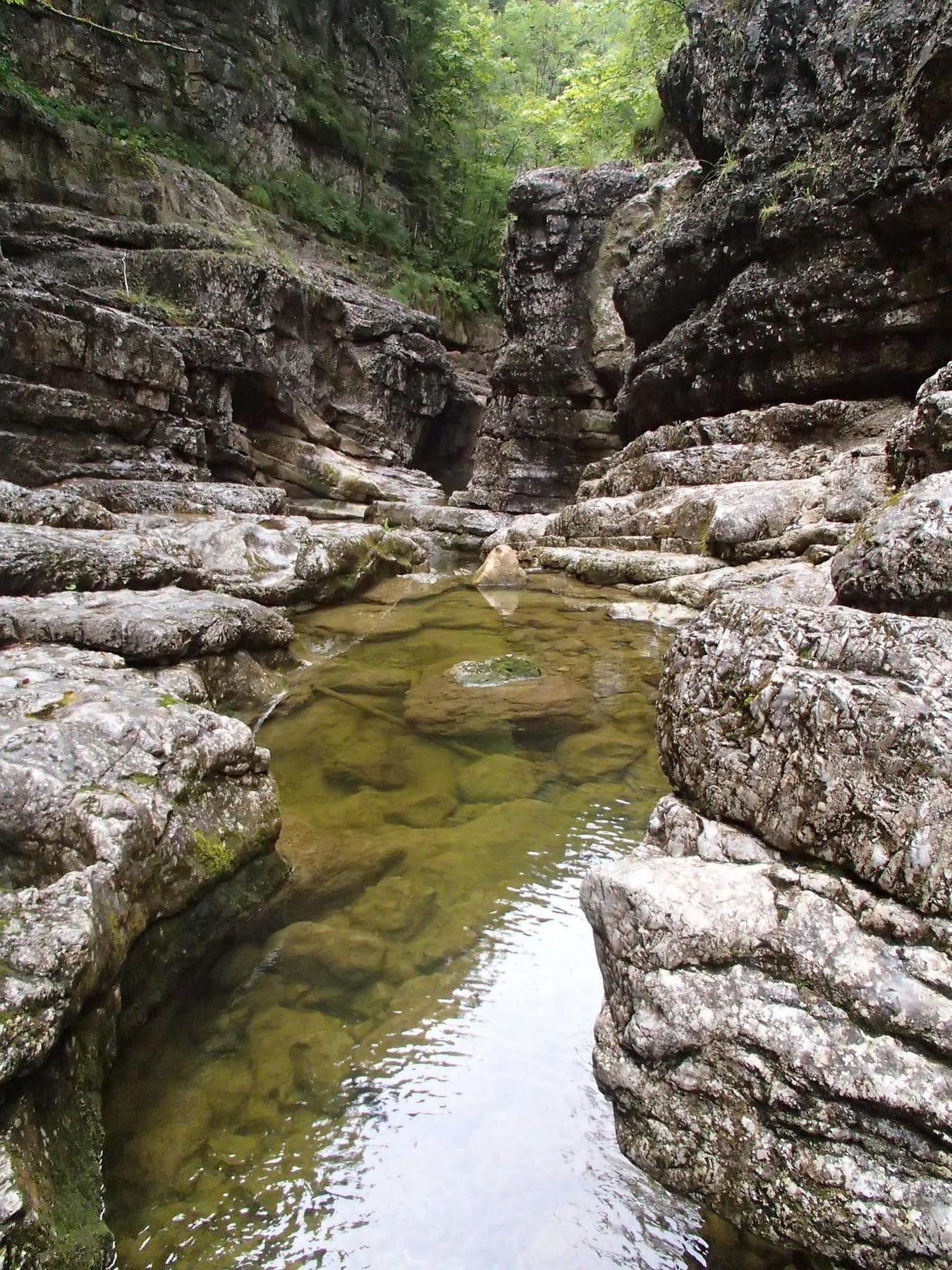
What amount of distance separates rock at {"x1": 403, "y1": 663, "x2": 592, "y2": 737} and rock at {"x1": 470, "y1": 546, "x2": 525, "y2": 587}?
203 inches

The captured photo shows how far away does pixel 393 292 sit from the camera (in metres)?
26.9

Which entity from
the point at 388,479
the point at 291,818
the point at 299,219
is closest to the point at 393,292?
the point at 299,219

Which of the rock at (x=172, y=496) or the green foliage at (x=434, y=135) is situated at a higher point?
the green foliage at (x=434, y=135)

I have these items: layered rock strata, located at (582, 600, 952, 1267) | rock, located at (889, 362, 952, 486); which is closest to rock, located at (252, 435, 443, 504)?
rock, located at (889, 362, 952, 486)

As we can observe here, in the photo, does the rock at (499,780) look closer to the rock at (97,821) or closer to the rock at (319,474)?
the rock at (97,821)

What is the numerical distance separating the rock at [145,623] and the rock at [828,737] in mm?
3878

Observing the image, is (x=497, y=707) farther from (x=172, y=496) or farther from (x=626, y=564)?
(x=172, y=496)

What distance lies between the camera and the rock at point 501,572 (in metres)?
11.3

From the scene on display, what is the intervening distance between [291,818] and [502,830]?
1.21 m

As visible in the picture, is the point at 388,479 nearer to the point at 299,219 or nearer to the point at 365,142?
the point at 299,219

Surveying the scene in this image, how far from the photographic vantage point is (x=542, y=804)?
422 centimetres

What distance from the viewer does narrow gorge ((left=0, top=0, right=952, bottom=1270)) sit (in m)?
1.85

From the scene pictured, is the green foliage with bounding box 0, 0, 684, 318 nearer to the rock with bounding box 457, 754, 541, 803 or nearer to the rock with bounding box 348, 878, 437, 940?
the rock with bounding box 457, 754, 541, 803

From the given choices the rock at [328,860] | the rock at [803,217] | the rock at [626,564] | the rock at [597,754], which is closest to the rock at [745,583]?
the rock at [626,564]
